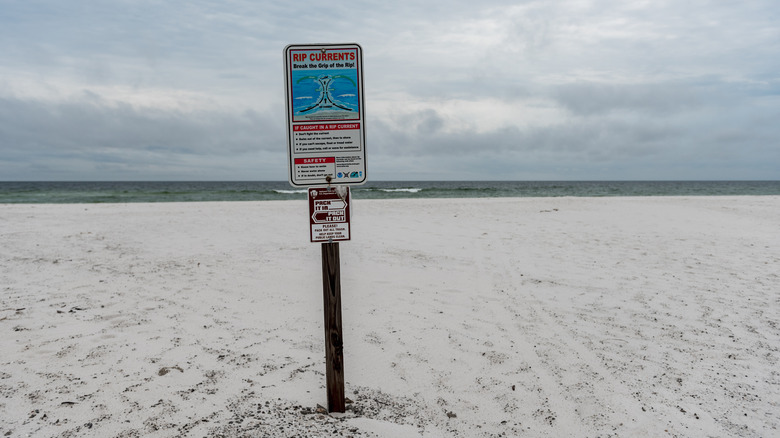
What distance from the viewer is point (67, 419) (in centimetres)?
284

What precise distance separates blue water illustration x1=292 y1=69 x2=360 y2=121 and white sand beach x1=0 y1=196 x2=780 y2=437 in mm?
1960

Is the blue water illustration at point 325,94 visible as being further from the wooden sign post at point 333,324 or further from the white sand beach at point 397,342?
the white sand beach at point 397,342

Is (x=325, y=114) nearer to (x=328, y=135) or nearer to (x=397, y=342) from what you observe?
(x=328, y=135)

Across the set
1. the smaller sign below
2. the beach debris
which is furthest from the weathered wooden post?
the beach debris

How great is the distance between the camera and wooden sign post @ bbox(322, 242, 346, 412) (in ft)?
9.48

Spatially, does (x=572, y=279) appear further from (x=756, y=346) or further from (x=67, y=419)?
(x=67, y=419)

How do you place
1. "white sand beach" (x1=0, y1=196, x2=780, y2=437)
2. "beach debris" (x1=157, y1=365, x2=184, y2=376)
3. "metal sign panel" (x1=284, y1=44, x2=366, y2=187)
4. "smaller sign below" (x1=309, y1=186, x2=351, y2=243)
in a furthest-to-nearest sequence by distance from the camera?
"beach debris" (x1=157, y1=365, x2=184, y2=376)
"white sand beach" (x1=0, y1=196, x2=780, y2=437)
"smaller sign below" (x1=309, y1=186, x2=351, y2=243)
"metal sign panel" (x1=284, y1=44, x2=366, y2=187)

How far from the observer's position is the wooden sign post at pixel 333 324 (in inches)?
114

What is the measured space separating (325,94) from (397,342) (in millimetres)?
2464

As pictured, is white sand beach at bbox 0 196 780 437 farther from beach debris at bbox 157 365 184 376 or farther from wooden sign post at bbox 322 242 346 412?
wooden sign post at bbox 322 242 346 412

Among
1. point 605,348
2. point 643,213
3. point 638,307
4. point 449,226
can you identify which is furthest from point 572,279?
point 643,213

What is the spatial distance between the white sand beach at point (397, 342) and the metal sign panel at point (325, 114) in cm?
162

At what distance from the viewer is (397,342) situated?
4.22 m

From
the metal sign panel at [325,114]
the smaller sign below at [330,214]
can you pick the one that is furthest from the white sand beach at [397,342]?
the metal sign panel at [325,114]
